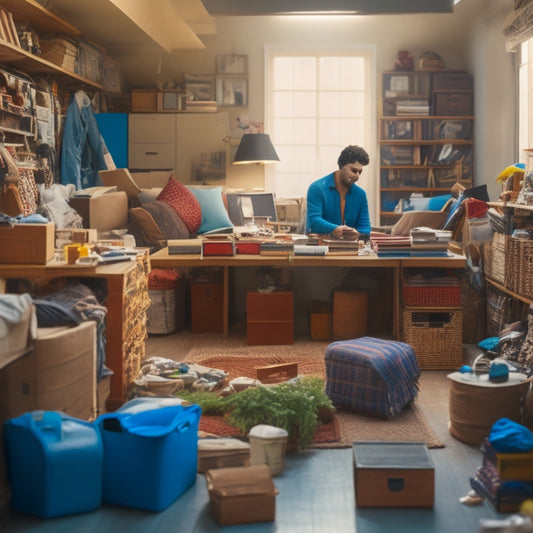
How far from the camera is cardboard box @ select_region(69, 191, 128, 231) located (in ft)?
20.9

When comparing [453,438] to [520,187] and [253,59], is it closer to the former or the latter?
[520,187]

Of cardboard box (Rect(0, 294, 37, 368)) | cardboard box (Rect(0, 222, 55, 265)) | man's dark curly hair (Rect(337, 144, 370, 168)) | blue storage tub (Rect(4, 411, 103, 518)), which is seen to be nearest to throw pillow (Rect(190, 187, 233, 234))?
man's dark curly hair (Rect(337, 144, 370, 168))

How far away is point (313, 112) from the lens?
9.88m

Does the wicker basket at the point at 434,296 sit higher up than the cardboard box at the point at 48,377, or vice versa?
the wicker basket at the point at 434,296

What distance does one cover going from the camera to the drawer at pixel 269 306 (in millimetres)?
5383

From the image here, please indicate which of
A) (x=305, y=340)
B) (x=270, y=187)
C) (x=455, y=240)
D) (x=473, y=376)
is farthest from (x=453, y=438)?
(x=270, y=187)

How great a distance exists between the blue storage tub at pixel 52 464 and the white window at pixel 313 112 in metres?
7.41

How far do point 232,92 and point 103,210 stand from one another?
3.71 m

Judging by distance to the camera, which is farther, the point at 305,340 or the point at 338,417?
the point at 305,340

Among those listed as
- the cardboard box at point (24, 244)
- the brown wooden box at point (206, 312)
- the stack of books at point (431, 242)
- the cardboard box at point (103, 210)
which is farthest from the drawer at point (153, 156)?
the cardboard box at point (24, 244)

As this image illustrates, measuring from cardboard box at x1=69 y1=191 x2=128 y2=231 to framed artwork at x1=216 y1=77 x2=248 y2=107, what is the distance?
305 centimetres

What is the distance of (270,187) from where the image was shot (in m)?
9.94

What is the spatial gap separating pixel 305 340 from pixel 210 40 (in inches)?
214

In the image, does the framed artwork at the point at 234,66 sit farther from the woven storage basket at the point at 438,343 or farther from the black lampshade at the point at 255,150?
the woven storage basket at the point at 438,343
